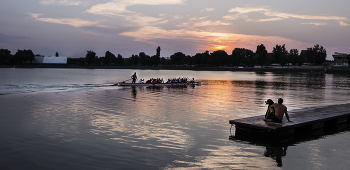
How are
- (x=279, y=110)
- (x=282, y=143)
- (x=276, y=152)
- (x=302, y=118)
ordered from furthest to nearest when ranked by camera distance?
(x=302, y=118)
(x=279, y=110)
(x=282, y=143)
(x=276, y=152)

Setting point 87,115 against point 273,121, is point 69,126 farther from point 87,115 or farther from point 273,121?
point 273,121

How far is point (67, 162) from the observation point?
12.9m

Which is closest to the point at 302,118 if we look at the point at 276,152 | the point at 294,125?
the point at 294,125

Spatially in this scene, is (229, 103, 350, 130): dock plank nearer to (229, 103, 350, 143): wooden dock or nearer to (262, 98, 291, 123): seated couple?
(229, 103, 350, 143): wooden dock

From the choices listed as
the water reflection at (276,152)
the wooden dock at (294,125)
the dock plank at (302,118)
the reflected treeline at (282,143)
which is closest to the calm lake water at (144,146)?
the water reflection at (276,152)

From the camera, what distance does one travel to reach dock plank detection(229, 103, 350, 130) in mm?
16984

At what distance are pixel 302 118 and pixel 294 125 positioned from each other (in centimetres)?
249

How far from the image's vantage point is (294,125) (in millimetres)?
17234

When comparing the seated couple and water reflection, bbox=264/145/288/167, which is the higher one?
the seated couple

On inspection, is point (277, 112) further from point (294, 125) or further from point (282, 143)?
point (282, 143)

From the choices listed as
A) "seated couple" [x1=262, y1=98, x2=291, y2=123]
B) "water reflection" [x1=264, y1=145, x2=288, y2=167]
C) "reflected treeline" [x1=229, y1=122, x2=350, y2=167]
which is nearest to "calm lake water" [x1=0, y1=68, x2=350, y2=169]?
"water reflection" [x1=264, y1=145, x2=288, y2=167]

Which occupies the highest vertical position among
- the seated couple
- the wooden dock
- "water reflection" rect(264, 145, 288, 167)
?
the seated couple

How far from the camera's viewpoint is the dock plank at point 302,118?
1698cm

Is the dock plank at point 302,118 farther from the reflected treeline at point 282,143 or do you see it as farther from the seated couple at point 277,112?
the reflected treeline at point 282,143
